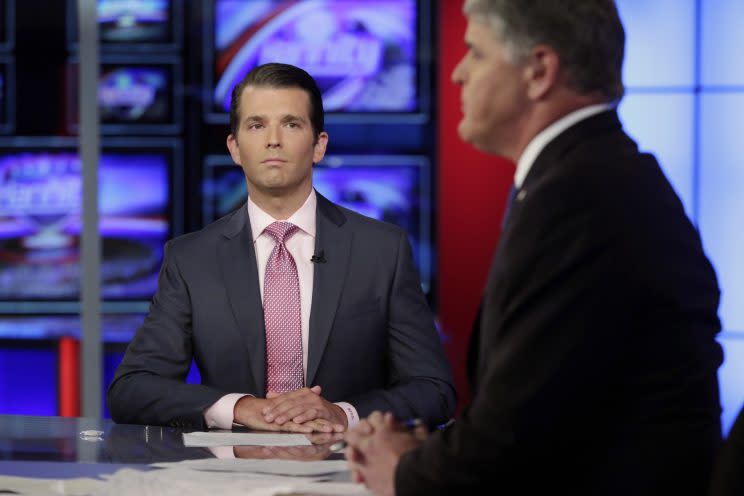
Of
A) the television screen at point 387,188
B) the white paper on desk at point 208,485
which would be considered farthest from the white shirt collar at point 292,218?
the television screen at point 387,188

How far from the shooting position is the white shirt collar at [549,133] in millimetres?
1384

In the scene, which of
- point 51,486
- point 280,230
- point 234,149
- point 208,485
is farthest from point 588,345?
point 234,149

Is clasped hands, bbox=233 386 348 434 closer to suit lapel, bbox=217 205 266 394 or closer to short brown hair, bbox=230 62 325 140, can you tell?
suit lapel, bbox=217 205 266 394

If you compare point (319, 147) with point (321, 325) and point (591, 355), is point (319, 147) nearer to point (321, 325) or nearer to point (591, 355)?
point (321, 325)

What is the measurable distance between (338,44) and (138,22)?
34.5 inches

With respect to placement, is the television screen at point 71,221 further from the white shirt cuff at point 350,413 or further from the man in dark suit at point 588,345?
the man in dark suit at point 588,345

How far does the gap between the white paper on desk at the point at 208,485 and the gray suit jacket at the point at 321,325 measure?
659 millimetres

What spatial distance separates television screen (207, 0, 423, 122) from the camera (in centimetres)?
471

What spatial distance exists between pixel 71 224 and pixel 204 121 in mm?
750

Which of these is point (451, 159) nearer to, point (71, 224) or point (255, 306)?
point (71, 224)

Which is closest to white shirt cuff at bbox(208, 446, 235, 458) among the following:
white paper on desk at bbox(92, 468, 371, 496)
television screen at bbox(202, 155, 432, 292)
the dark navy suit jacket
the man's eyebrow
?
white paper on desk at bbox(92, 468, 371, 496)

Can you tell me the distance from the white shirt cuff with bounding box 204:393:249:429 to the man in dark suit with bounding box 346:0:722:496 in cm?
85

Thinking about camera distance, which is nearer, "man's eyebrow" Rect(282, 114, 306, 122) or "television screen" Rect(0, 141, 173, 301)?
"man's eyebrow" Rect(282, 114, 306, 122)

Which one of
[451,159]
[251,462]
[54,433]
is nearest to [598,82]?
[251,462]
